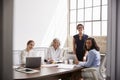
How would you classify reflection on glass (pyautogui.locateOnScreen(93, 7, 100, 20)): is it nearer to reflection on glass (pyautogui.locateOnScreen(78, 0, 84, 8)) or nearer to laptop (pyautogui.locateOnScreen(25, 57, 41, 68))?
reflection on glass (pyautogui.locateOnScreen(78, 0, 84, 8))

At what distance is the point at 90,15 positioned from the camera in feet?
20.3

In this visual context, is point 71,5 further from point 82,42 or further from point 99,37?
point 82,42

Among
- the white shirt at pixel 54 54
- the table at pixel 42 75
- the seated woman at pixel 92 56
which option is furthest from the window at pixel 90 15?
the table at pixel 42 75

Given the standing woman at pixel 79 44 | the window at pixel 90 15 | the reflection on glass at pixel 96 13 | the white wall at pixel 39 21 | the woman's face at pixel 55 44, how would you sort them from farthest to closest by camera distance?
the reflection on glass at pixel 96 13 < the window at pixel 90 15 < the white wall at pixel 39 21 < the standing woman at pixel 79 44 < the woman's face at pixel 55 44

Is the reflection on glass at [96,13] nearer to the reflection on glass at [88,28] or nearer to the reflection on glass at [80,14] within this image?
the reflection on glass at [88,28]

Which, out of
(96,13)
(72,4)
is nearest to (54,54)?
(96,13)

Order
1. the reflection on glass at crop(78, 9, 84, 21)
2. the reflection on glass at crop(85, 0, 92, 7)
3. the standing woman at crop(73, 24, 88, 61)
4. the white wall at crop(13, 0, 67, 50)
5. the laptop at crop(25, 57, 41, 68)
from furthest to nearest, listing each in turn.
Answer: the reflection on glass at crop(78, 9, 84, 21)
the reflection on glass at crop(85, 0, 92, 7)
the white wall at crop(13, 0, 67, 50)
the standing woman at crop(73, 24, 88, 61)
the laptop at crop(25, 57, 41, 68)

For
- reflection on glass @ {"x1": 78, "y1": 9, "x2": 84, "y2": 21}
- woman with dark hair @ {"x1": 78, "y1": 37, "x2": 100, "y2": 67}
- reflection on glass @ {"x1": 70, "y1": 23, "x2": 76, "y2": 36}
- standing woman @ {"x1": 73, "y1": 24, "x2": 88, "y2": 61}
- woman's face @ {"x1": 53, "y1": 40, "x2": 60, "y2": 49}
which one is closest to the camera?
woman with dark hair @ {"x1": 78, "y1": 37, "x2": 100, "y2": 67}

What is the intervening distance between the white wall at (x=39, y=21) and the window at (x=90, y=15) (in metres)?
0.25

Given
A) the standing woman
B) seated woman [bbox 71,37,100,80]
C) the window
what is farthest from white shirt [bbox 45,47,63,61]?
the window

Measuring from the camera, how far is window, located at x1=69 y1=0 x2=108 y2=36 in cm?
584

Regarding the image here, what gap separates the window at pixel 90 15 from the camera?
5.84 metres

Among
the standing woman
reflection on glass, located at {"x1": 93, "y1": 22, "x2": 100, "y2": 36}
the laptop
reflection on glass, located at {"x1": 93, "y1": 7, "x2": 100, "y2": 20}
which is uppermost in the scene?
reflection on glass, located at {"x1": 93, "y1": 7, "x2": 100, "y2": 20}

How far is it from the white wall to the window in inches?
10.0
